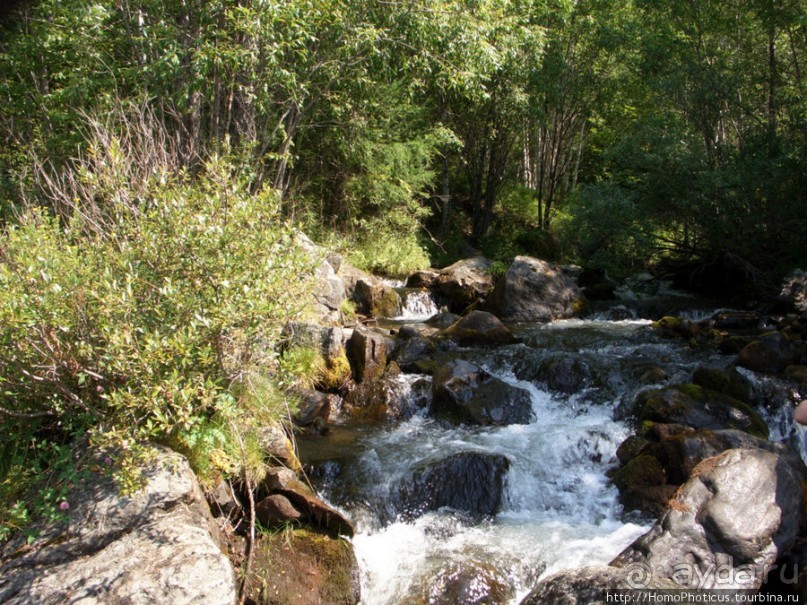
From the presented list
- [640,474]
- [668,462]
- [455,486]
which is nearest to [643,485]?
Answer: [640,474]

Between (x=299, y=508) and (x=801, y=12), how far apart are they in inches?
615

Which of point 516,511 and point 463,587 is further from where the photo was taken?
point 516,511

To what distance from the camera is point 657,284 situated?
1702 centimetres

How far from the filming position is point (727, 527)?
4.87 metres

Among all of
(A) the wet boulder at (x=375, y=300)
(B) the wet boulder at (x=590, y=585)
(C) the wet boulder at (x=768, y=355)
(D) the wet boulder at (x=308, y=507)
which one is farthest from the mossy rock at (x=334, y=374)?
(C) the wet boulder at (x=768, y=355)

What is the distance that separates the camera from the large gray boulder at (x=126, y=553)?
398 cm

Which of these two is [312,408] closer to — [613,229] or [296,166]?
[613,229]

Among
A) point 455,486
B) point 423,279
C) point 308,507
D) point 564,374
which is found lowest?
point 455,486

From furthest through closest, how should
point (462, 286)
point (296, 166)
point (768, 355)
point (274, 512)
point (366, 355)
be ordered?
1. point (296, 166)
2. point (462, 286)
3. point (366, 355)
4. point (768, 355)
5. point (274, 512)

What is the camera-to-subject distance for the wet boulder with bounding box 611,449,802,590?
4672 mm

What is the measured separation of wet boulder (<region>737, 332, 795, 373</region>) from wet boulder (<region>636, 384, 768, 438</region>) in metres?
1.73

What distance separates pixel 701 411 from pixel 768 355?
8.41 ft

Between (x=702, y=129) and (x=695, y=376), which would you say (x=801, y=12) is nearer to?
(x=702, y=129)

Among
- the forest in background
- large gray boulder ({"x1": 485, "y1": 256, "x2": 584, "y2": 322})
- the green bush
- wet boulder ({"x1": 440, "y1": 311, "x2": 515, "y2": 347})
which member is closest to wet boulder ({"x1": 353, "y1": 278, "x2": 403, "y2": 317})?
the forest in background
